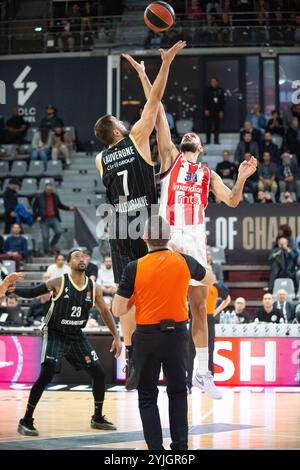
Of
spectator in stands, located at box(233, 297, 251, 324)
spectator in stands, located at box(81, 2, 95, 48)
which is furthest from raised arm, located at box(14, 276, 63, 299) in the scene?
spectator in stands, located at box(81, 2, 95, 48)

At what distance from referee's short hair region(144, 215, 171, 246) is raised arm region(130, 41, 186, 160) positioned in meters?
0.95

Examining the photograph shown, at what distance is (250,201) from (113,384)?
6662mm

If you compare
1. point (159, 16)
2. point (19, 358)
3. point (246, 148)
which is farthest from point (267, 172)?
point (159, 16)

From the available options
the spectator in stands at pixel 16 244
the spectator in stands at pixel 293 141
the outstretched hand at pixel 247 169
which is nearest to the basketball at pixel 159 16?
the outstretched hand at pixel 247 169

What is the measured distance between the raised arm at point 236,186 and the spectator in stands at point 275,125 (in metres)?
14.3

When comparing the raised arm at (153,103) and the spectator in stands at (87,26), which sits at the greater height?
the spectator in stands at (87,26)

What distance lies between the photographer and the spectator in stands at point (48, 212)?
2070 cm

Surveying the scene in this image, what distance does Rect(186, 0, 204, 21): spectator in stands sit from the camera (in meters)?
23.3

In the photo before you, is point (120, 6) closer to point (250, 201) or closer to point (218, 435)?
point (250, 201)

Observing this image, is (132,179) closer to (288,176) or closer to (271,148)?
(288,176)

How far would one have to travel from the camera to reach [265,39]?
23703 millimetres

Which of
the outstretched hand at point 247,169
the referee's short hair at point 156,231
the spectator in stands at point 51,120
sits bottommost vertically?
the referee's short hair at point 156,231

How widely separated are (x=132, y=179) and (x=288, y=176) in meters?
12.7

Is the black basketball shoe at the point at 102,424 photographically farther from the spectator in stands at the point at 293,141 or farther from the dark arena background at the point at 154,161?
the spectator in stands at the point at 293,141
